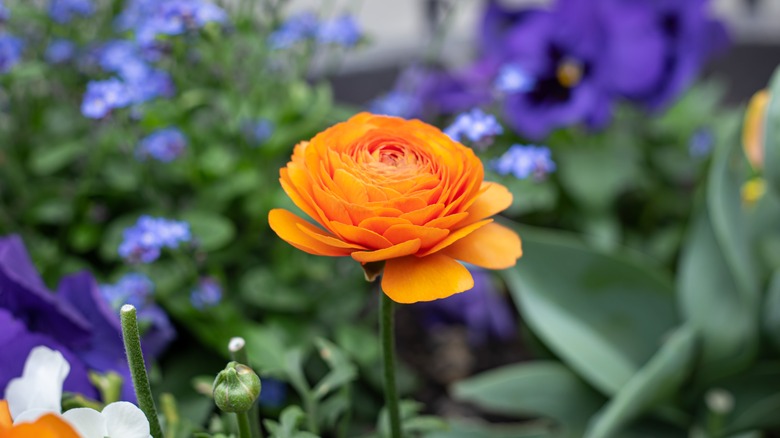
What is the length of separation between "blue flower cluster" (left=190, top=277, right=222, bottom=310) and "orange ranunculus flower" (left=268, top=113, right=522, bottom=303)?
0.42 m

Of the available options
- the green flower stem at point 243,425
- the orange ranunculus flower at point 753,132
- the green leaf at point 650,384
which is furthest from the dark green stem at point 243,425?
the orange ranunculus flower at point 753,132

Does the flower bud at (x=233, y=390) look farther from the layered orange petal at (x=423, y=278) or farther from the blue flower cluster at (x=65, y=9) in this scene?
the blue flower cluster at (x=65, y=9)

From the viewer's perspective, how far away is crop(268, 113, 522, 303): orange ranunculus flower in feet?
1.09

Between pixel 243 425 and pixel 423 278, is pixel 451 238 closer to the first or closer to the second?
pixel 423 278

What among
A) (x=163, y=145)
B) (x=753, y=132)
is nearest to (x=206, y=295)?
(x=163, y=145)

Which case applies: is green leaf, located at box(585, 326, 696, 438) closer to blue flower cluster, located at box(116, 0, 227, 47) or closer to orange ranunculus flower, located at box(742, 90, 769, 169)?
orange ranunculus flower, located at box(742, 90, 769, 169)

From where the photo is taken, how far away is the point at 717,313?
0.78 m

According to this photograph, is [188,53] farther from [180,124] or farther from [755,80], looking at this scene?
[755,80]

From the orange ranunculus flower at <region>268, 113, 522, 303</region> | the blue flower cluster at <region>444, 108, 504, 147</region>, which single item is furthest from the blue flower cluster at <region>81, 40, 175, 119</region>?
the orange ranunculus flower at <region>268, 113, 522, 303</region>

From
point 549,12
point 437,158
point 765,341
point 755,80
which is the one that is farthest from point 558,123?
point 755,80

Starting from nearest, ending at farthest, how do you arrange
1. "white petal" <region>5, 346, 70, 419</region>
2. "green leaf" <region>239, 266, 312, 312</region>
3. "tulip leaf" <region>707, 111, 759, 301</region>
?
"white petal" <region>5, 346, 70, 419</region> → "tulip leaf" <region>707, 111, 759, 301</region> → "green leaf" <region>239, 266, 312, 312</region>

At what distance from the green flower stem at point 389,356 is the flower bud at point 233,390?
0.08 m

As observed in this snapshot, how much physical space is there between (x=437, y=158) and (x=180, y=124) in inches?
23.1

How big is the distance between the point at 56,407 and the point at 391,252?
0.16 m
